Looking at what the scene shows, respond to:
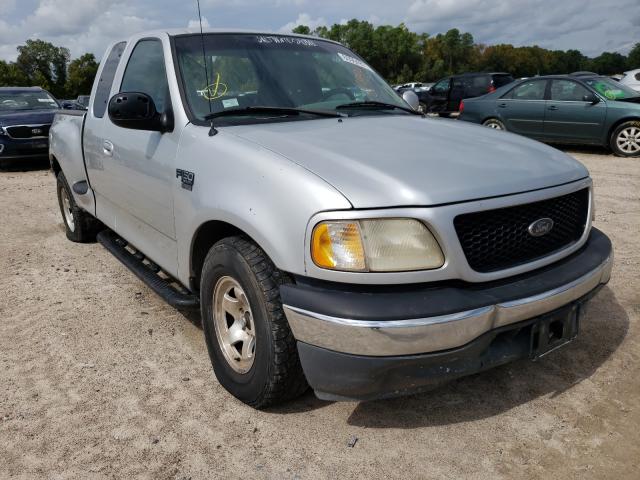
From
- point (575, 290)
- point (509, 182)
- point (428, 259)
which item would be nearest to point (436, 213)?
point (428, 259)

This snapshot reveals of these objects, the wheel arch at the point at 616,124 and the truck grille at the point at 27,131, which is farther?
the truck grille at the point at 27,131

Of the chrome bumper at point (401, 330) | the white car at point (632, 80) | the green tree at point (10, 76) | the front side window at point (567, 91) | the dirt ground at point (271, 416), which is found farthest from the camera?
the green tree at point (10, 76)

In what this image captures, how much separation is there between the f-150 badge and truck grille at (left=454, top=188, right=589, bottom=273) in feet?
4.43

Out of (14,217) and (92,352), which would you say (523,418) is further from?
(14,217)

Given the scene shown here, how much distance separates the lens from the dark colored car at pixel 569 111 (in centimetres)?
1024

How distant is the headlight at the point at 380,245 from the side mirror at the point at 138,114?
1388 mm

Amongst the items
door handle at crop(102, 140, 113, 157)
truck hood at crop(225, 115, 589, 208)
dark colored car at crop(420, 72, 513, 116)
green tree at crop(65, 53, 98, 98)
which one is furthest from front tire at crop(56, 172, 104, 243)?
green tree at crop(65, 53, 98, 98)

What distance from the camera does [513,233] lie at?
242 cm

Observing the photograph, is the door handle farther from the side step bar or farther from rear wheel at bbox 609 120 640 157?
rear wheel at bbox 609 120 640 157

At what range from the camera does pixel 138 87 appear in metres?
3.78

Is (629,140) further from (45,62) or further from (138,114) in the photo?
(45,62)

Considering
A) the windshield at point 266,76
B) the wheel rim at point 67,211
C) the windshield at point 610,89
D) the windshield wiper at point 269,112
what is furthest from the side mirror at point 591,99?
the wheel rim at point 67,211

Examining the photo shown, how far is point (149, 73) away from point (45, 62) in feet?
277

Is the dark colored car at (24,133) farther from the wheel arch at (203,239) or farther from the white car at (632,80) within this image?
the white car at (632,80)
